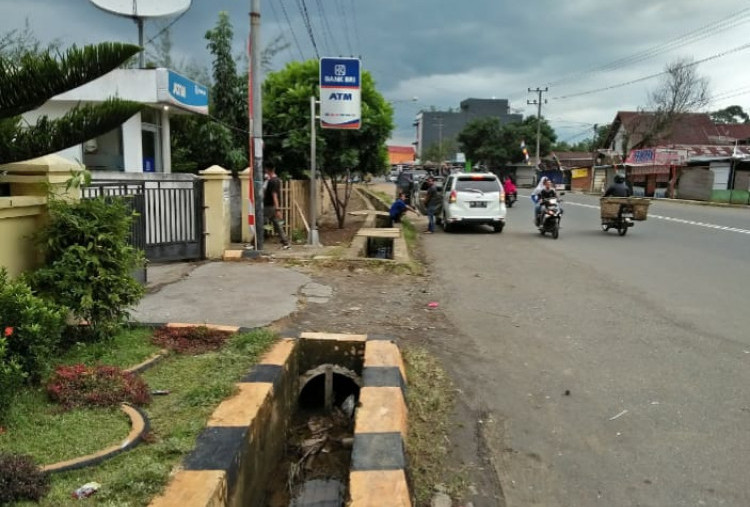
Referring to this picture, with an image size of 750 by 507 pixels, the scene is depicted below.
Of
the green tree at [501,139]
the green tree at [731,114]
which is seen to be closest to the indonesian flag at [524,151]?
the green tree at [501,139]

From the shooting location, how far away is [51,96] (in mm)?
3926

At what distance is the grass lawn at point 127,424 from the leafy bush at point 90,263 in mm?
294

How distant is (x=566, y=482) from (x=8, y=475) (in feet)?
9.47

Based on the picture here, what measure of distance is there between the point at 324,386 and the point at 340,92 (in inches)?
353

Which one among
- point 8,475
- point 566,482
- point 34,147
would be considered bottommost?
point 566,482

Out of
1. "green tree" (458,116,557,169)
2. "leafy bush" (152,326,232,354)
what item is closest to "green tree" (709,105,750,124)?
"green tree" (458,116,557,169)

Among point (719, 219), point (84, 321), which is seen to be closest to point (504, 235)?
point (719, 219)

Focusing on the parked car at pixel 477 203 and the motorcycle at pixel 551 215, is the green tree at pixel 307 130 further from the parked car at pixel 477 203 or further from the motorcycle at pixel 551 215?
the motorcycle at pixel 551 215

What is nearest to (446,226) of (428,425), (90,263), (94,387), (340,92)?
(340,92)

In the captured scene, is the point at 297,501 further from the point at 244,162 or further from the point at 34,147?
the point at 244,162

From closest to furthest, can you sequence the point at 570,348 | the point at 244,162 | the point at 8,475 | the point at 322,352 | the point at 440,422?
1. the point at 8,475
2. the point at 440,422
3. the point at 322,352
4. the point at 570,348
5. the point at 244,162

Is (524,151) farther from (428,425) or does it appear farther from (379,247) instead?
(428,425)

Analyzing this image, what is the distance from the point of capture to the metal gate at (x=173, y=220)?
385 inches

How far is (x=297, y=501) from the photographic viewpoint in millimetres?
3979
